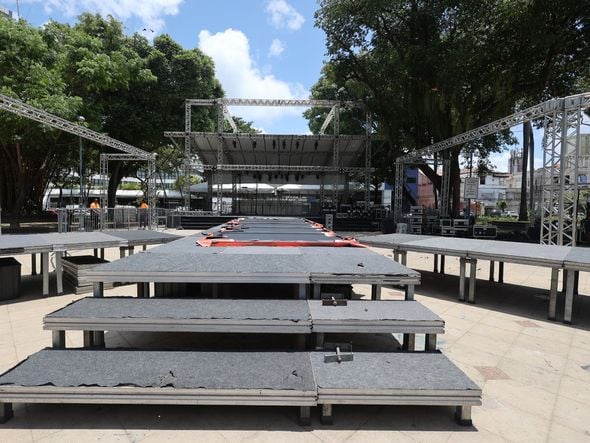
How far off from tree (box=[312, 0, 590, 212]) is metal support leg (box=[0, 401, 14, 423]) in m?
20.3

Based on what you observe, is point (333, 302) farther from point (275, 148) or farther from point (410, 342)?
point (275, 148)

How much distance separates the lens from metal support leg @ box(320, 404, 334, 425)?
2.77 metres

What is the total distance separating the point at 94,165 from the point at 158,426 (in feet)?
111

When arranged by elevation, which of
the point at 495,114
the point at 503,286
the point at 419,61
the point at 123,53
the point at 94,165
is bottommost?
the point at 503,286

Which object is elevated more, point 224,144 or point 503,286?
point 224,144

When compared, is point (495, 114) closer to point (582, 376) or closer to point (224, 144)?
point (224, 144)

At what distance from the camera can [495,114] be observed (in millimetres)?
20344

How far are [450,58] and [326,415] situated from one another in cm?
1970

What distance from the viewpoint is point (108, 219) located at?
19047 mm

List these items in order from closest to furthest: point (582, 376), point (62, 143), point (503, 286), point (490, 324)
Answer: point (582, 376) < point (490, 324) < point (503, 286) < point (62, 143)

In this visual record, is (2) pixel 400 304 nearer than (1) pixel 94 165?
Yes

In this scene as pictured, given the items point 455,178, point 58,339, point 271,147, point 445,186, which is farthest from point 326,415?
point 271,147

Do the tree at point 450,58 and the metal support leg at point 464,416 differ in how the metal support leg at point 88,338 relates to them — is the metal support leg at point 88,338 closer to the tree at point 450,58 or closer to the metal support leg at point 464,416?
the metal support leg at point 464,416

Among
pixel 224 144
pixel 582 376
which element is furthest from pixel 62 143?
pixel 582 376
